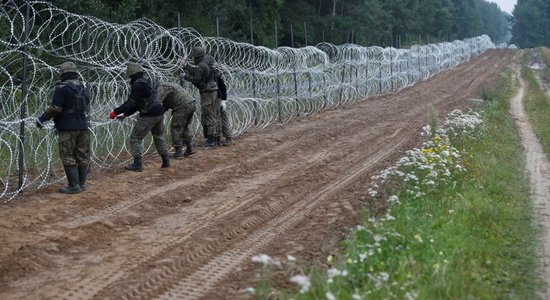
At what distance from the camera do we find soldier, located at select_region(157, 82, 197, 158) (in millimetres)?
11578

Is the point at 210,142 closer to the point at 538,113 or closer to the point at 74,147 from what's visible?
the point at 74,147

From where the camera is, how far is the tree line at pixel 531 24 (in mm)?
106125

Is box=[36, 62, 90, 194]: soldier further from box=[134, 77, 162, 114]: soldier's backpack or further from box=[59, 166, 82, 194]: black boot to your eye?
box=[134, 77, 162, 114]: soldier's backpack

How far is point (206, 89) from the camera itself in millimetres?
13031

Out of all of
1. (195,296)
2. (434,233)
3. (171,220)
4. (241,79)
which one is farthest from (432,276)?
(241,79)

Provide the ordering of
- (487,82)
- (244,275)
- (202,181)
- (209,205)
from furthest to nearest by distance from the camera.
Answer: (487,82), (202,181), (209,205), (244,275)

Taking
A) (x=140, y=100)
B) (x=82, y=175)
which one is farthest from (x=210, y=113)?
(x=82, y=175)

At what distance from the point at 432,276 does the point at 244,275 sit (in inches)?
62.6

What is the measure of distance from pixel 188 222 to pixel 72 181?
2119 mm

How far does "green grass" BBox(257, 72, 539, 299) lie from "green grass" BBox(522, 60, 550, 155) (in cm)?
661

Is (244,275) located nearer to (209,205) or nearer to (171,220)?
(171,220)

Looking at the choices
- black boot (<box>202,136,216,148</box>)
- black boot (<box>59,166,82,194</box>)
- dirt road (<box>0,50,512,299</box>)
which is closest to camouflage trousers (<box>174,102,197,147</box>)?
dirt road (<box>0,50,512,299</box>)

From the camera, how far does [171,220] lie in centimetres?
789

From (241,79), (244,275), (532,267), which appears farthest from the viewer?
(241,79)
